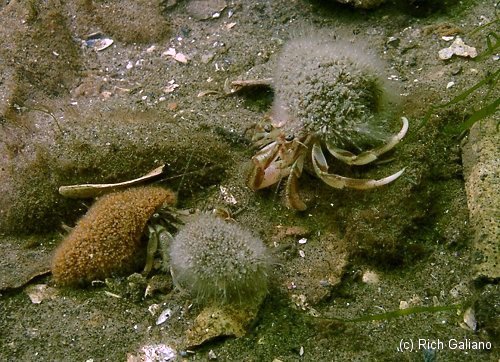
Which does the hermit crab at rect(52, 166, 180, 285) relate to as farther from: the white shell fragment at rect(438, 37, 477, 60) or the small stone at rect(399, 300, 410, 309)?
the white shell fragment at rect(438, 37, 477, 60)

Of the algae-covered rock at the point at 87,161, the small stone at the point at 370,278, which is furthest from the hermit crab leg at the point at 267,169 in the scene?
the small stone at the point at 370,278

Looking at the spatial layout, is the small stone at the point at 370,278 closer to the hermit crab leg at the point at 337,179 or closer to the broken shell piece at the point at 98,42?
the hermit crab leg at the point at 337,179

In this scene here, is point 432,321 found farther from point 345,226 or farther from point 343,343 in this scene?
point 345,226

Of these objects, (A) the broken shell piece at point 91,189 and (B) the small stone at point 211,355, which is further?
(A) the broken shell piece at point 91,189

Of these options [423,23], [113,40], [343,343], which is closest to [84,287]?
[343,343]

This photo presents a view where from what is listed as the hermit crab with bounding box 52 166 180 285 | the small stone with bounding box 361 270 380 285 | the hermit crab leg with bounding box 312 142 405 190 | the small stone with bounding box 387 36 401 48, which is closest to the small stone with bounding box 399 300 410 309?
the small stone with bounding box 361 270 380 285

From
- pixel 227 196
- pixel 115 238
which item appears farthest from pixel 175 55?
pixel 115 238
